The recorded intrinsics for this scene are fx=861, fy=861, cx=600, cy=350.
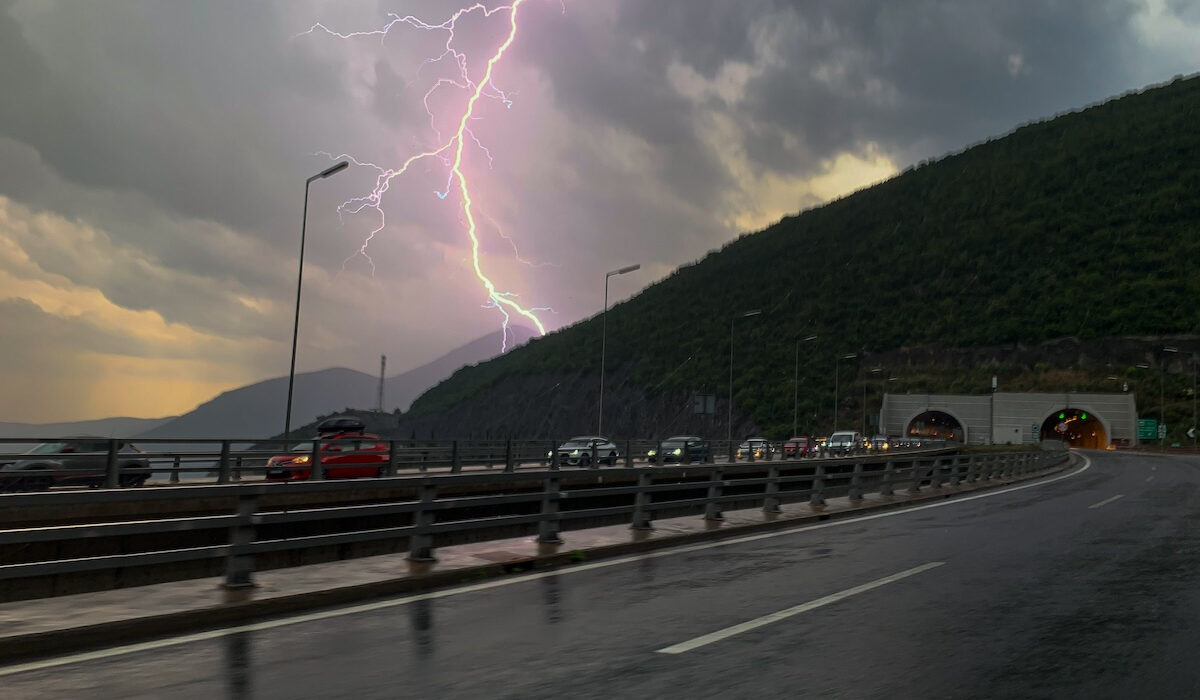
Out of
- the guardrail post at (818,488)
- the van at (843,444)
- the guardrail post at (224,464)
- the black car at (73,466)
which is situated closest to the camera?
the black car at (73,466)

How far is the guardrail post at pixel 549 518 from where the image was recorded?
12.1 m

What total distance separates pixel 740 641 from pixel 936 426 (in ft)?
336

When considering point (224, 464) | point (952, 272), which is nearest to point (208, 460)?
point (224, 464)

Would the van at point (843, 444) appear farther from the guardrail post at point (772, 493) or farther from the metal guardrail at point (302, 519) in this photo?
the guardrail post at point (772, 493)

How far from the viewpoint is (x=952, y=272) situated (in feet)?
400

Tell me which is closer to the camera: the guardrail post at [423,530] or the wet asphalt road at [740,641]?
the wet asphalt road at [740,641]

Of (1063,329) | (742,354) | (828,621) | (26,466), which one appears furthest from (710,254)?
(828,621)

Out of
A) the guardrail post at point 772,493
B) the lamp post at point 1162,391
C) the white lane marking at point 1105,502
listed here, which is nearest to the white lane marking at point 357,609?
the guardrail post at point 772,493

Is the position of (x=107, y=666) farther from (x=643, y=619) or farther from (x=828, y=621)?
(x=828, y=621)

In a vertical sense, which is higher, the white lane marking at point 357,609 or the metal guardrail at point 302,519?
the metal guardrail at point 302,519

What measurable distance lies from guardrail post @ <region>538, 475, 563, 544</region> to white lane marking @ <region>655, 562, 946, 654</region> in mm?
4470

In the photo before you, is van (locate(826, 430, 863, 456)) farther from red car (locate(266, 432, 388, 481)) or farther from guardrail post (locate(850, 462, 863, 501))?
red car (locate(266, 432, 388, 481))

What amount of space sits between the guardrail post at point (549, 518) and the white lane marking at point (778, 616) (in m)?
4.47

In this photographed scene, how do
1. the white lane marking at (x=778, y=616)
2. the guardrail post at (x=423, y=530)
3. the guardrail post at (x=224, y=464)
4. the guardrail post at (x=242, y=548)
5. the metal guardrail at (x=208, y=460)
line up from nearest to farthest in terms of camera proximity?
the white lane marking at (x=778, y=616) → the guardrail post at (x=242, y=548) → the guardrail post at (x=423, y=530) → the metal guardrail at (x=208, y=460) → the guardrail post at (x=224, y=464)
